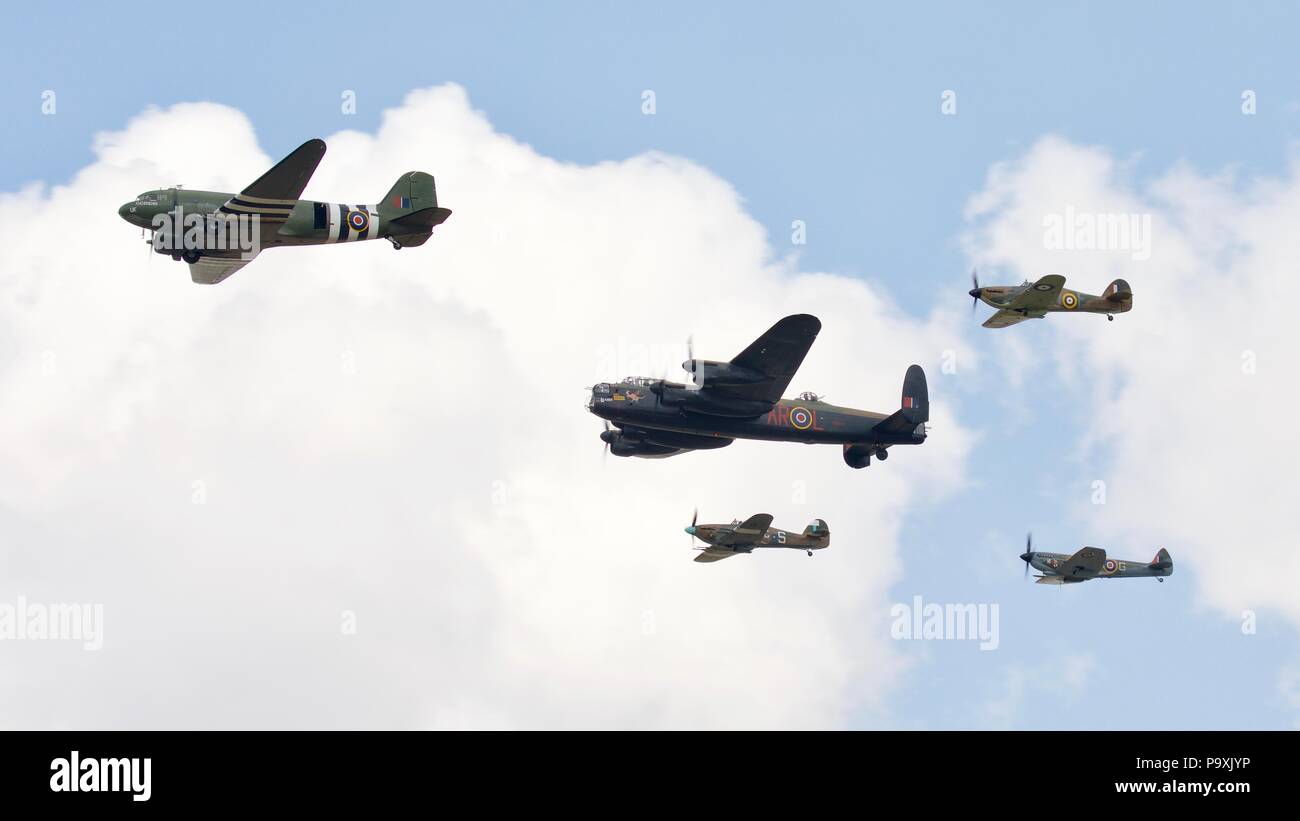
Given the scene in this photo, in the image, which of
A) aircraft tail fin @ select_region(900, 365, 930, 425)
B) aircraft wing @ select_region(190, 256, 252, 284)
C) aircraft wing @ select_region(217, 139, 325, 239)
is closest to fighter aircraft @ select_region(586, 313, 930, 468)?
aircraft tail fin @ select_region(900, 365, 930, 425)

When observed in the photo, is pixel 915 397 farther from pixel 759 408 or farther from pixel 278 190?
pixel 278 190

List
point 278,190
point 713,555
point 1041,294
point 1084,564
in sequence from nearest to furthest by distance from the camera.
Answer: point 278,190
point 1041,294
point 713,555
point 1084,564

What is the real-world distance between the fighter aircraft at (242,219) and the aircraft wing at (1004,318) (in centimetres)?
2942

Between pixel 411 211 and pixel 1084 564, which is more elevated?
pixel 411 211

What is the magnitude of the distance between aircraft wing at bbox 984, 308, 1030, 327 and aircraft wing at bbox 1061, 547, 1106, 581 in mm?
14741

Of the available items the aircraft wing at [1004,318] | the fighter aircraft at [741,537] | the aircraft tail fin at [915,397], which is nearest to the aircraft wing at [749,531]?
the fighter aircraft at [741,537]

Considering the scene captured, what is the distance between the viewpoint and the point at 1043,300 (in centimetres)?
7644

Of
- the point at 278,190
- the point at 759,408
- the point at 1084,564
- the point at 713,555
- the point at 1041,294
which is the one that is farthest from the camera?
the point at 1084,564

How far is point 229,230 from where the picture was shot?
63844 millimetres

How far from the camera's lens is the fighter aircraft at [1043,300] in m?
76.2

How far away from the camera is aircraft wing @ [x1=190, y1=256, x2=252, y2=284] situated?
66.3 m

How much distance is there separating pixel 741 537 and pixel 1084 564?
19.2 meters

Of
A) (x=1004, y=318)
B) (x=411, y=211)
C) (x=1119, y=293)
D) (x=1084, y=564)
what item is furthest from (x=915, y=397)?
Answer: (x=411, y=211)

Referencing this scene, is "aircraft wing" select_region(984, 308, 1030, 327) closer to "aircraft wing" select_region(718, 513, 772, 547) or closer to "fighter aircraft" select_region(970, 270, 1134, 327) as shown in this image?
"fighter aircraft" select_region(970, 270, 1134, 327)
